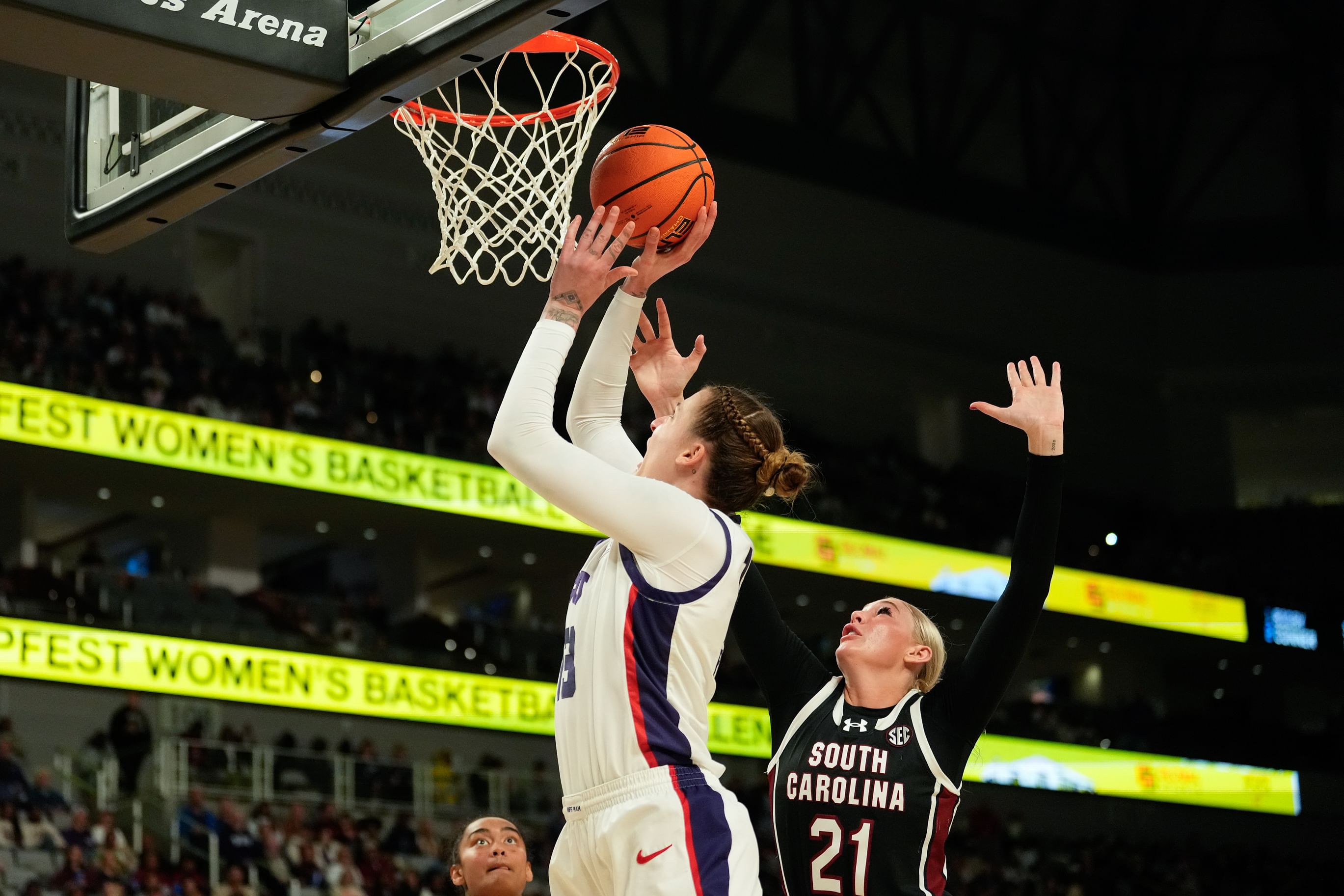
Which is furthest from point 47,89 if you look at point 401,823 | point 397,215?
point 401,823

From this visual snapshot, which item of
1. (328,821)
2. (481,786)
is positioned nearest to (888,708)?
(328,821)

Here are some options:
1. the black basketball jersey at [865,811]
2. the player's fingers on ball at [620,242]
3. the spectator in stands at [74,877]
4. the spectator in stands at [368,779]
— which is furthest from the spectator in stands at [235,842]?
the player's fingers on ball at [620,242]

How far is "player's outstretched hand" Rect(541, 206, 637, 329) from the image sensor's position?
10.0 ft

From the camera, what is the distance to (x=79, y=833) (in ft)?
40.0

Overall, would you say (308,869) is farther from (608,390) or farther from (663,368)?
(608,390)

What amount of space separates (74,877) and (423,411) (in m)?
8.03

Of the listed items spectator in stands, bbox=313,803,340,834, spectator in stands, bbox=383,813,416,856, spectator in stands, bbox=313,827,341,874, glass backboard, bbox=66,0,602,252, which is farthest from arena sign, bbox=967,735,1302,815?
glass backboard, bbox=66,0,602,252

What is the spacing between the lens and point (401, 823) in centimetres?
1468

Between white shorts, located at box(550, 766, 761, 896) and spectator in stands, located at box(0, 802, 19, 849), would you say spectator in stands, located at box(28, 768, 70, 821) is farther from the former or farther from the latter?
white shorts, located at box(550, 766, 761, 896)

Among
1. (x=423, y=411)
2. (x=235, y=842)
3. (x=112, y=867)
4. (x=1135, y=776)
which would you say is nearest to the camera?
(x=112, y=867)

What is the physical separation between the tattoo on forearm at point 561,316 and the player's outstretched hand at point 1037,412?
0.96 m

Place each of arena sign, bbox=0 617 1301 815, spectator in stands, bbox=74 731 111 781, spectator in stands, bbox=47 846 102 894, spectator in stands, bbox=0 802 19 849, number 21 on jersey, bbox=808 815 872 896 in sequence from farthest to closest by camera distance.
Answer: arena sign, bbox=0 617 1301 815, spectator in stands, bbox=74 731 111 781, spectator in stands, bbox=0 802 19 849, spectator in stands, bbox=47 846 102 894, number 21 on jersey, bbox=808 815 872 896

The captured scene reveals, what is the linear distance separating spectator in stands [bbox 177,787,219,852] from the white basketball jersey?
1043cm

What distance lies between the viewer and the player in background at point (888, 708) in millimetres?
3504
